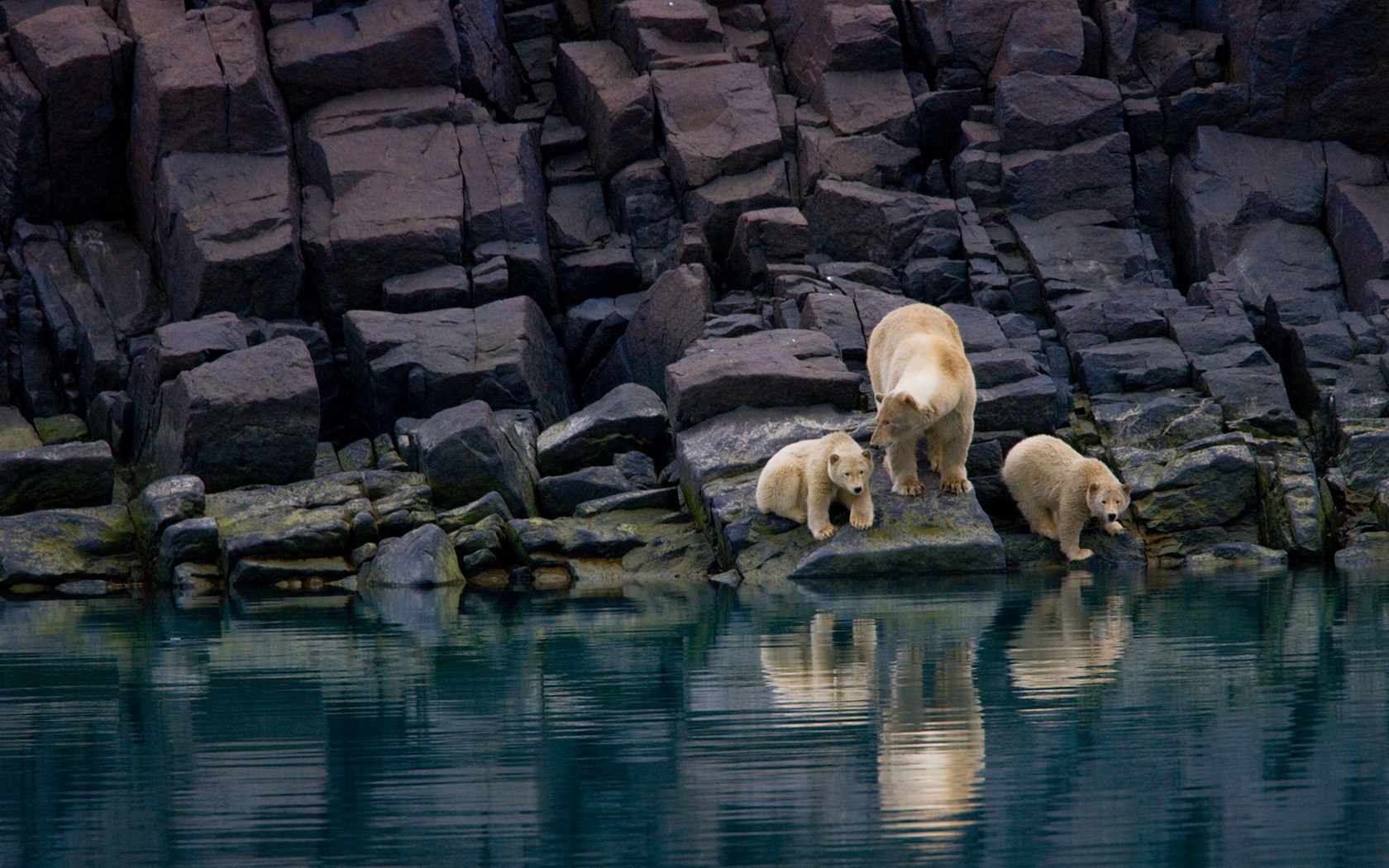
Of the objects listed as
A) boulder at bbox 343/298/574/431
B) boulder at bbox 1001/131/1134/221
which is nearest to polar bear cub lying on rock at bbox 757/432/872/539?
boulder at bbox 343/298/574/431

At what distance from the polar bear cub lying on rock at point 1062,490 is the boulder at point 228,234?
12.2m

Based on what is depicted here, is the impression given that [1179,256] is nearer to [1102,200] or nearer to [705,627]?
[1102,200]

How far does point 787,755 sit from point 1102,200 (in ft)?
66.8

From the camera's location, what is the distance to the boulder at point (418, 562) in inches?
685

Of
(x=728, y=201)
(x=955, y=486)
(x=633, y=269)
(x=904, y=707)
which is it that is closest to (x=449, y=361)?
(x=633, y=269)

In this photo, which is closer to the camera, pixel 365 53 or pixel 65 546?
pixel 65 546

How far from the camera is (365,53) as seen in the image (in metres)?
26.4

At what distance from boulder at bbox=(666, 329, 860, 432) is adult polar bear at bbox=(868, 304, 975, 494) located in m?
1.40

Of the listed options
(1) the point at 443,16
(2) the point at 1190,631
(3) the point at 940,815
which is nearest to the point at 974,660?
(2) the point at 1190,631

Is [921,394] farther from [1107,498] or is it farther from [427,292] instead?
[427,292]

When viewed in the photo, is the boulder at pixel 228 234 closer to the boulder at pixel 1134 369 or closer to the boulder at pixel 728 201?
the boulder at pixel 728 201

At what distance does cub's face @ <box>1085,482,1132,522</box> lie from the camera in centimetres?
1606

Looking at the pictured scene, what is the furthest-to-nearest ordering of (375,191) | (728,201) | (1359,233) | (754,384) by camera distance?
(728,201) < (375,191) < (1359,233) < (754,384)

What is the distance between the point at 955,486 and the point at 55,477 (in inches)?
432
